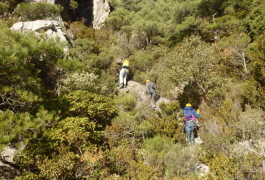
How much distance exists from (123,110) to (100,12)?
67.4ft

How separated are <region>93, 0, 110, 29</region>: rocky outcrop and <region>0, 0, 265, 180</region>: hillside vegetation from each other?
32.5ft

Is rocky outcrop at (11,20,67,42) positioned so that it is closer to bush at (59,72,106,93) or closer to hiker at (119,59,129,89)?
hiker at (119,59,129,89)

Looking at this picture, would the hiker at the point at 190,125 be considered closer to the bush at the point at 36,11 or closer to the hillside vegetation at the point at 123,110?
the hillside vegetation at the point at 123,110

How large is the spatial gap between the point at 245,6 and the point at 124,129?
Result: 17.6 meters

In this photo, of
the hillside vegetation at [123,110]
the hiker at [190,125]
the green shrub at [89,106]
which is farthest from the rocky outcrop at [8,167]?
the hiker at [190,125]

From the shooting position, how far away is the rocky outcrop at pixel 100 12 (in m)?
25.8

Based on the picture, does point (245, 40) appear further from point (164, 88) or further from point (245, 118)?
point (245, 118)

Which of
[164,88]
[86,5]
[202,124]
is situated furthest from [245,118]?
[86,5]

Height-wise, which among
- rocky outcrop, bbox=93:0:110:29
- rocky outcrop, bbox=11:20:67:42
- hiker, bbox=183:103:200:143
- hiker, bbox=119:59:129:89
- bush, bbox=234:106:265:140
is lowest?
hiker, bbox=183:103:200:143

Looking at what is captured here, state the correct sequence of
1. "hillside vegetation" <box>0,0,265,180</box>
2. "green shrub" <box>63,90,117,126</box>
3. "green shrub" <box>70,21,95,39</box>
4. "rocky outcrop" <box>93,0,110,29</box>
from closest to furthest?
"hillside vegetation" <box>0,0,265,180</box> < "green shrub" <box>63,90,117,126</box> < "green shrub" <box>70,21,95,39</box> < "rocky outcrop" <box>93,0,110,29</box>

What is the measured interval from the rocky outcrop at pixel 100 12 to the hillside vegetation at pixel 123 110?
990 cm

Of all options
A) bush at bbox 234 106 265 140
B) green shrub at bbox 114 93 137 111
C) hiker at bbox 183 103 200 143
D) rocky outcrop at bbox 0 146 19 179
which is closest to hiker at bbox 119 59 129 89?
green shrub at bbox 114 93 137 111

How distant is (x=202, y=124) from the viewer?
943cm

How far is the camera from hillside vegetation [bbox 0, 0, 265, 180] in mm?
5402
